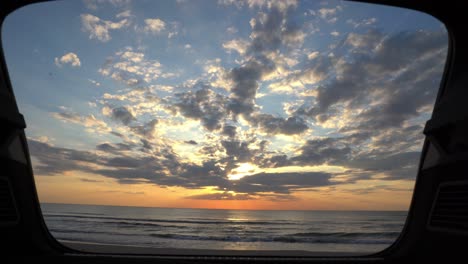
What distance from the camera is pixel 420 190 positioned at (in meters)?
2.91

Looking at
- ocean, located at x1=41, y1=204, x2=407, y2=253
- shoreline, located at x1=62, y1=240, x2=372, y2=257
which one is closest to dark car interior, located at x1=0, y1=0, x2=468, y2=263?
shoreline, located at x1=62, y1=240, x2=372, y2=257

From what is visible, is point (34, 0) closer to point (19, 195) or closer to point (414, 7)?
point (19, 195)

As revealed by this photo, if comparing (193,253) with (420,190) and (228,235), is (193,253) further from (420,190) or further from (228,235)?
(228,235)

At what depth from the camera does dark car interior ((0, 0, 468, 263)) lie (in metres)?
2.33

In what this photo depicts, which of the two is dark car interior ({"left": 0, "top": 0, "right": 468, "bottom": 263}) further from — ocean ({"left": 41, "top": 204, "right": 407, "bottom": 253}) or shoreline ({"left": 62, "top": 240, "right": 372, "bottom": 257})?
ocean ({"left": 41, "top": 204, "right": 407, "bottom": 253})

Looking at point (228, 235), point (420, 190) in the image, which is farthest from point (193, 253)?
point (228, 235)

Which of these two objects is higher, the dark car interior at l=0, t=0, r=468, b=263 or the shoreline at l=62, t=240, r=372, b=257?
the dark car interior at l=0, t=0, r=468, b=263

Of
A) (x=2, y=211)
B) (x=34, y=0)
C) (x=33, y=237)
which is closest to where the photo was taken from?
(x=2, y=211)

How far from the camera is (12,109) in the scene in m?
2.75

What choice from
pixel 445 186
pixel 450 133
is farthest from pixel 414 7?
pixel 445 186

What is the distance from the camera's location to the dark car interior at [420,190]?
7.64 feet

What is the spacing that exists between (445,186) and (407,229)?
71cm

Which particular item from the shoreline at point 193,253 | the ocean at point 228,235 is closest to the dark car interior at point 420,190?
the shoreline at point 193,253

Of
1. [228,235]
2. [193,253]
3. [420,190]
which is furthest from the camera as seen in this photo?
[228,235]
